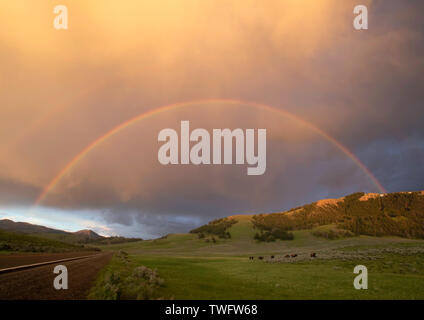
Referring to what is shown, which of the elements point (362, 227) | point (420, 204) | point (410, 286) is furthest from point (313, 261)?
point (420, 204)
